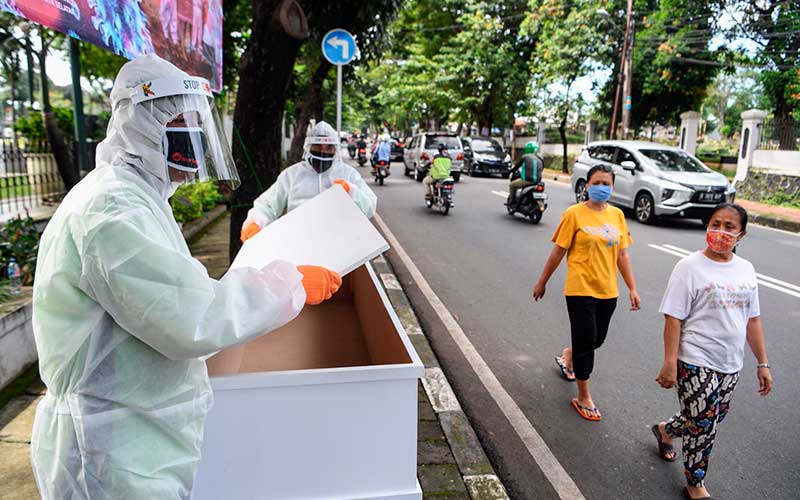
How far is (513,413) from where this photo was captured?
3582 millimetres

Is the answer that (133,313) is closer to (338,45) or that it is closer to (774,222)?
(338,45)

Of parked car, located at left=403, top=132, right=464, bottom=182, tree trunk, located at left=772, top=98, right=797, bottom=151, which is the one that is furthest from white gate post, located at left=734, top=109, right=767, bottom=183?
parked car, located at left=403, top=132, right=464, bottom=182

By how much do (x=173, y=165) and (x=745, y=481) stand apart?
10.5 ft

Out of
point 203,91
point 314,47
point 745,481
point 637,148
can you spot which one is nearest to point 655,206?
point 637,148

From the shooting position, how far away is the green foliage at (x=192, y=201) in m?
8.24

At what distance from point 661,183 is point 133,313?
11297 millimetres

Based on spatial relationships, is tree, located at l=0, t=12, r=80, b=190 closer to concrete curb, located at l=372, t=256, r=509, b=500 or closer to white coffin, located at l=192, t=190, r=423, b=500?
concrete curb, located at l=372, t=256, r=509, b=500

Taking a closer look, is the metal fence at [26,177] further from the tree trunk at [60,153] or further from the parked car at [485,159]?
the parked car at [485,159]

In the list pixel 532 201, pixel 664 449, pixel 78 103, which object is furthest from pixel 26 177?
pixel 532 201

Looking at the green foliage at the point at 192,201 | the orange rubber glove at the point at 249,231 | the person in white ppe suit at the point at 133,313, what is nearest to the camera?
the person in white ppe suit at the point at 133,313

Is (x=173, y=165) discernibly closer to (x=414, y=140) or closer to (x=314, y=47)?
(x=314, y=47)

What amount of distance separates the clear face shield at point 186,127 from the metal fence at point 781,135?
16.7 metres

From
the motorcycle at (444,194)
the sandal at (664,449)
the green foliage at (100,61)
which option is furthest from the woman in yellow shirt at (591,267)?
the green foliage at (100,61)

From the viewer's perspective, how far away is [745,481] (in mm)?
2941
